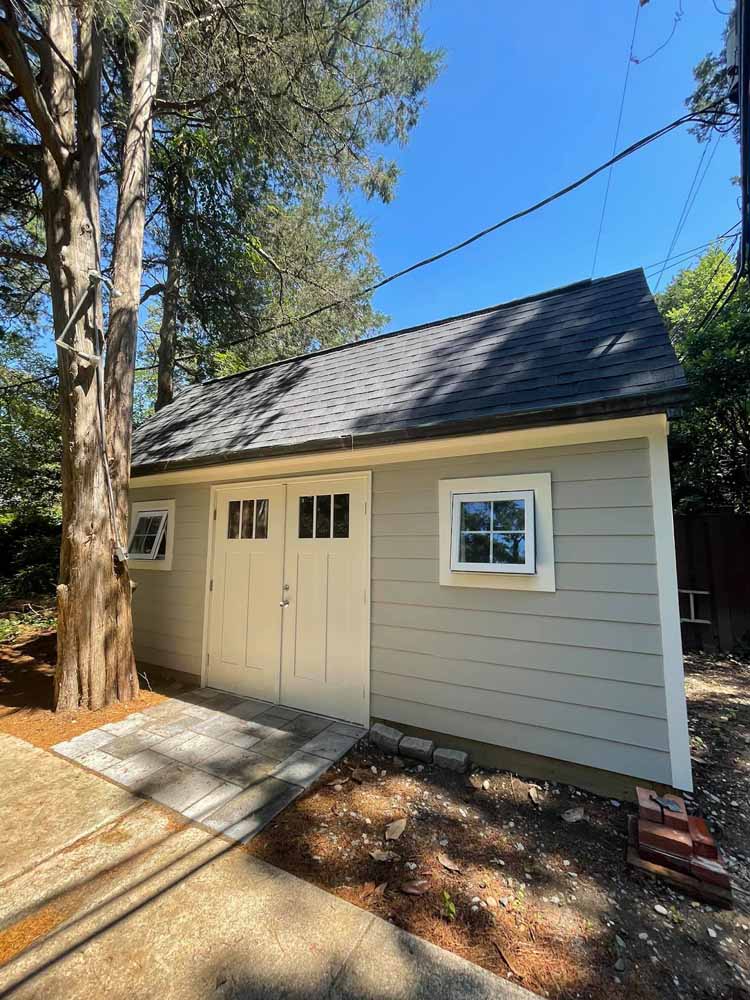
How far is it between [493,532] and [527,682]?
3.49 ft

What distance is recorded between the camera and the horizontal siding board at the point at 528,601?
2.57 meters

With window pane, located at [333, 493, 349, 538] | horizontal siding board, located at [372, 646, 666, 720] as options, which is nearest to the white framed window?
horizontal siding board, located at [372, 646, 666, 720]

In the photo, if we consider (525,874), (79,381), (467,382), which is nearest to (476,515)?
(467,382)

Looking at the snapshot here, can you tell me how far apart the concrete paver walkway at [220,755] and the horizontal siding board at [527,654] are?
86 cm

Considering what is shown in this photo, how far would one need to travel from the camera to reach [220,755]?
3.02 metres

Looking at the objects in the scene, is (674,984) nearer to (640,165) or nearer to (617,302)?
(617,302)

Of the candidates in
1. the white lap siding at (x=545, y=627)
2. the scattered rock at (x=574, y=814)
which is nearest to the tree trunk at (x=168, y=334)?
the white lap siding at (x=545, y=627)

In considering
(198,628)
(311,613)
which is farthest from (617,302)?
(198,628)

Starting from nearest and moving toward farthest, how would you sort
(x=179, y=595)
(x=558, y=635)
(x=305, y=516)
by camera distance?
(x=558, y=635) → (x=305, y=516) → (x=179, y=595)

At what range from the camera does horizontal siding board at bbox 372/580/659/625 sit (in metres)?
2.57

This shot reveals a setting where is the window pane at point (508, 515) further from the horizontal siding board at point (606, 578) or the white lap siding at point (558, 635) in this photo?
the horizontal siding board at point (606, 578)

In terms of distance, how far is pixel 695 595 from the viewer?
223 inches

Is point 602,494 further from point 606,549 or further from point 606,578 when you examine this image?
point 606,578

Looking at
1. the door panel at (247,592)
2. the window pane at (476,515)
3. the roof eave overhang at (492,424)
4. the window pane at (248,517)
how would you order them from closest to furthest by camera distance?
the roof eave overhang at (492,424) → the window pane at (476,515) → the door panel at (247,592) → the window pane at (248,517)
